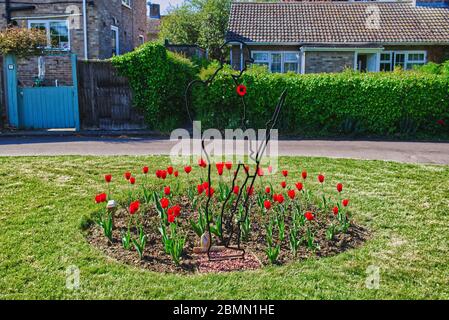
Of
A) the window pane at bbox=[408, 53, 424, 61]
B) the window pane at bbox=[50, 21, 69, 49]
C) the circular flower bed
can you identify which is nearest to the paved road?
the circular flower bed

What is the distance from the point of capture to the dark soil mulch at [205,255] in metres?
3.90

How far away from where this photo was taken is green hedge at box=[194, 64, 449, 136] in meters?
12.1

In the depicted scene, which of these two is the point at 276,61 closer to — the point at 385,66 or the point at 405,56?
the point at 385,66

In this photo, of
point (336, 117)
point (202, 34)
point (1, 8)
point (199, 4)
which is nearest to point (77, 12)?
point (1, 8)

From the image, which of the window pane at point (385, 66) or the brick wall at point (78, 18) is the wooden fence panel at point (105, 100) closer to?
the brick wall at point (78, 18)

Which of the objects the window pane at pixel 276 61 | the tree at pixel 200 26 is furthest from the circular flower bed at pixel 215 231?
the tree at pixel 200 26

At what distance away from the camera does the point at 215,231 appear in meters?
4.46

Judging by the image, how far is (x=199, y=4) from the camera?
112 feet

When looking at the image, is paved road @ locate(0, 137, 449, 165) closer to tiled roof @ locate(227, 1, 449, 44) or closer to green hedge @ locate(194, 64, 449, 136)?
green hedge @ locate(194, 64, 449, 136)

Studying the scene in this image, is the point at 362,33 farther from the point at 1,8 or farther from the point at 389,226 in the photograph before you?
the point at 389,226

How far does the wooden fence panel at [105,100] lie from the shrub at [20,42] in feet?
4.20

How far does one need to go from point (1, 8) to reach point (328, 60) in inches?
561

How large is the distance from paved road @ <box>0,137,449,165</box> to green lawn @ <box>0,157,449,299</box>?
2663mm

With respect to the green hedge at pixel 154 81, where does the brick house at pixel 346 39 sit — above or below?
above
